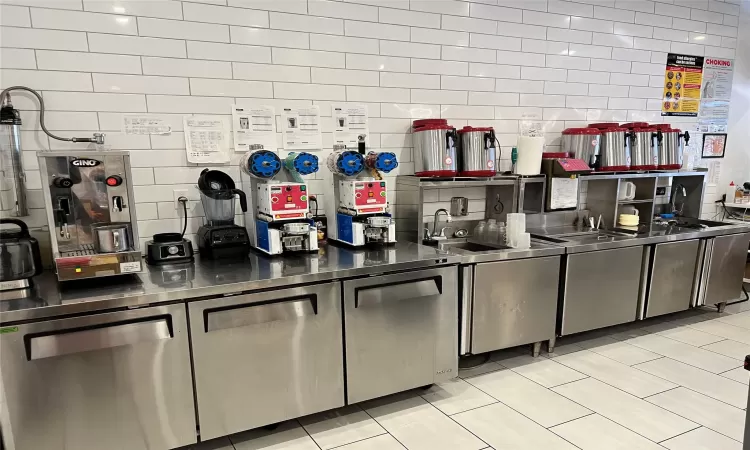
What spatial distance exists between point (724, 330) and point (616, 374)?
57.6 inches

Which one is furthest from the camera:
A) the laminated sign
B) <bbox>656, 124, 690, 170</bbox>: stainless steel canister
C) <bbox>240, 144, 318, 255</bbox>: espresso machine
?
the laminated sign

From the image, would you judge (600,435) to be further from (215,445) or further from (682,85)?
(682,85)

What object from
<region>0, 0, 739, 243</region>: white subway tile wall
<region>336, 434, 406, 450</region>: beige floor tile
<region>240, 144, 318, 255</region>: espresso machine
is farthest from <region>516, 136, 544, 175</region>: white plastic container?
<region>336, 434, 406, 450</region>: beige floor tile

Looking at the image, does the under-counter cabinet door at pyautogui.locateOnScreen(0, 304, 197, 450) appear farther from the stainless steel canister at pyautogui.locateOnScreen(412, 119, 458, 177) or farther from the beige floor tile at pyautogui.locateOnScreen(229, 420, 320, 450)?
the stainless steel canister at pyautogui.locateOnScreen(412, 119, 458, 177)

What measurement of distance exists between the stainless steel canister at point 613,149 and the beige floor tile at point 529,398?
72.1 inches

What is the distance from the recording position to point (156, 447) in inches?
82.8

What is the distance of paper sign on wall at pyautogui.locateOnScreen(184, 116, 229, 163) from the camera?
9.00 feet

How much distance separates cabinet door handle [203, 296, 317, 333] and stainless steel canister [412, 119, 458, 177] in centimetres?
132

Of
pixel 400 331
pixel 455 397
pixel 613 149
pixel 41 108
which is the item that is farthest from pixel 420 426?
pixel 613 149

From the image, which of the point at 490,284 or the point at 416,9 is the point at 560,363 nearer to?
the point at 490,284

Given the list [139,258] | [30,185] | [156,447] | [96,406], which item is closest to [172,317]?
[139,258]

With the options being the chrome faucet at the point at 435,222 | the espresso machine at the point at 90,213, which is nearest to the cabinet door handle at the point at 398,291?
the chrome faucet at the point at 435,222

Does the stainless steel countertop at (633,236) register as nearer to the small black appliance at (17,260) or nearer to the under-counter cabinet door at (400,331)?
the under-counter cabinet door at (400,331)

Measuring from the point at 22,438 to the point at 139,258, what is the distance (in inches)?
32.0
